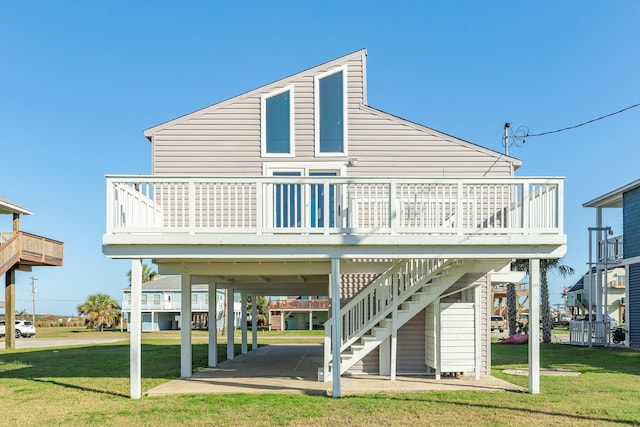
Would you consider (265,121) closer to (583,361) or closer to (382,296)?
(382,296)

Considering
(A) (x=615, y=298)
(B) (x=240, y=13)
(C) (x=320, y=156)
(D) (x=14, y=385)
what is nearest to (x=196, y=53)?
(B) (x=240, y=13)

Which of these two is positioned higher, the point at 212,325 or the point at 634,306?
the point at 212,325

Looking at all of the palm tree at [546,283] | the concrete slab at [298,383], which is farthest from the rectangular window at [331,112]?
the palm tree at [546,283]

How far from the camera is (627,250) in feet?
78.4

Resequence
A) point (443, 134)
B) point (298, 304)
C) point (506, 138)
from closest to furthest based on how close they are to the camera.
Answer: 1. point (443, 134)
2. point (506, 138)
3. point (298, 304)

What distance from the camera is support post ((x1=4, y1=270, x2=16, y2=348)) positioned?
80.0ft

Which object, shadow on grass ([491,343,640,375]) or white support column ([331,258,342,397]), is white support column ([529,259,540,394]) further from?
shadow on grass ([491,343,640,375])

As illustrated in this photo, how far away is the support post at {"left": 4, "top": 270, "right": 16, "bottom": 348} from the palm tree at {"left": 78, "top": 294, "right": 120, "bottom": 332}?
22.2 meters

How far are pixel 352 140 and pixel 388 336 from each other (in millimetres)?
4408

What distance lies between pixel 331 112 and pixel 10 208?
55.6ft

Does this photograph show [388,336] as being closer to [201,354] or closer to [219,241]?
[219,241]

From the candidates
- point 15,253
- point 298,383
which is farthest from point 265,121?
point 15,253

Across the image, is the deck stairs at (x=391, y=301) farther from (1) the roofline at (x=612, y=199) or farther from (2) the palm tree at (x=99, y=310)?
(2) the palm tree at (x=99, y=310)

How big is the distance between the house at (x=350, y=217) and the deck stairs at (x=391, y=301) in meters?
0.03
